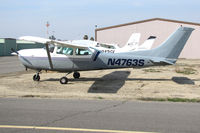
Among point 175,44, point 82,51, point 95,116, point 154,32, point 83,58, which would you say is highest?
point 154,32

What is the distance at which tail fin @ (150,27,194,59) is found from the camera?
11.5 meters

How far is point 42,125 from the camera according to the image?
5.29 m

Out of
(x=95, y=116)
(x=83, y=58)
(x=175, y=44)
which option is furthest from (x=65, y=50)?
(x=95, y=116)

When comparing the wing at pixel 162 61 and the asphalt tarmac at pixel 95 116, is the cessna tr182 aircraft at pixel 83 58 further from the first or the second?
the asphalt tarmac at pixel 95 116

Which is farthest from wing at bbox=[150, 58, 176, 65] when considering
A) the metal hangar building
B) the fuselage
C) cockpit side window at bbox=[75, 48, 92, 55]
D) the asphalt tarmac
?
the metal hangar building

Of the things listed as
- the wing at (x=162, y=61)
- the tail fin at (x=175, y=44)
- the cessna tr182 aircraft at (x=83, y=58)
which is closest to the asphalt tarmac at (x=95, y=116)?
the wing at (x=162, y=61)

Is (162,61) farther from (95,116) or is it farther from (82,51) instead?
(95,116)

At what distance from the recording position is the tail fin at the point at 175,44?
11523mm

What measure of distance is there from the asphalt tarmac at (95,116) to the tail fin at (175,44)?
4.56 meters

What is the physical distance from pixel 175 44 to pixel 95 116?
7145 mm

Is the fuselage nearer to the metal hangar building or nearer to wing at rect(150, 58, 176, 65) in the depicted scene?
wing at rect(150, 58, 176, 65)

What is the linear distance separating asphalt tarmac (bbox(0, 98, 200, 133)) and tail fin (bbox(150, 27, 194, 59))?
456cm

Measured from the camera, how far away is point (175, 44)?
11812 mm

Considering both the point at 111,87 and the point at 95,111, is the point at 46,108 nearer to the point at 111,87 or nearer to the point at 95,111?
the point at 95,111
